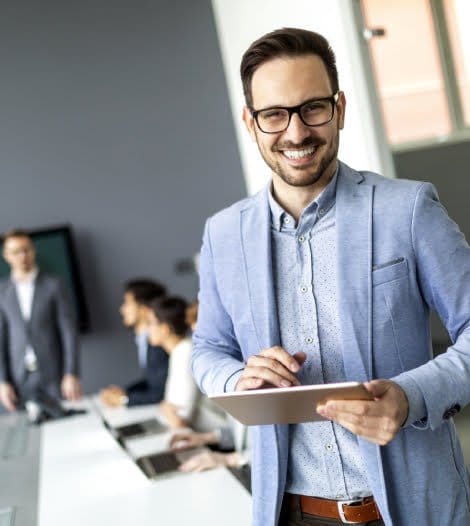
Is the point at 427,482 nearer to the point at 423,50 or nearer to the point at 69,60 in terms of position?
the point at 423,50

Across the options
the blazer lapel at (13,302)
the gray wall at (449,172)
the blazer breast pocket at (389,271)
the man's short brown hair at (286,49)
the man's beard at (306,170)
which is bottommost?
the blazer lapel at (13,302)

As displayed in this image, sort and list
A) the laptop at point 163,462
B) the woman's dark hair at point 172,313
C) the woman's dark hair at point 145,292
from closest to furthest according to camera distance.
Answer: the laptop at point 163,462, the woman's dark hair at point 172,313, the woman's dark hair at point 145,292

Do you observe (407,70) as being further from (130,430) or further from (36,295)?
(36,295)

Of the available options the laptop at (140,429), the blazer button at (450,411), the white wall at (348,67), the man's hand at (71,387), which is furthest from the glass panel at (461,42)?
the man's hand at (71,387)

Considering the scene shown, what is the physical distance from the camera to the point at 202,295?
1778 mm

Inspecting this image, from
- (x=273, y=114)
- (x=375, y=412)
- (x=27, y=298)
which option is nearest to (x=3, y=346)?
(x=27, y=298)

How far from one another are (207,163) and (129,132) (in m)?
0.75

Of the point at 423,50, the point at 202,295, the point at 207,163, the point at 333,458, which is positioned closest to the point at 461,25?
the point at 423,50

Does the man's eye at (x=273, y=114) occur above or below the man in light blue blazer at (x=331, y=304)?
above

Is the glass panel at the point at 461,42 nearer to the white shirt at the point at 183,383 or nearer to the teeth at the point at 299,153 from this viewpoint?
the teeth at the point at 299,153

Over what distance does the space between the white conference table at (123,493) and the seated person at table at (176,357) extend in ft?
0.85

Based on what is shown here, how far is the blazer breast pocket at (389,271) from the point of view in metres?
1.50

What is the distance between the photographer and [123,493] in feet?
10.2

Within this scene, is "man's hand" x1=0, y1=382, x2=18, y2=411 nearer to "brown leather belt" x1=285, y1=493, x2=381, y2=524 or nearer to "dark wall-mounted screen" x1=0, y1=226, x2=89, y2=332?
"dark wall-mounted screen" x1=0, y1=226, x2=89, y2=332
